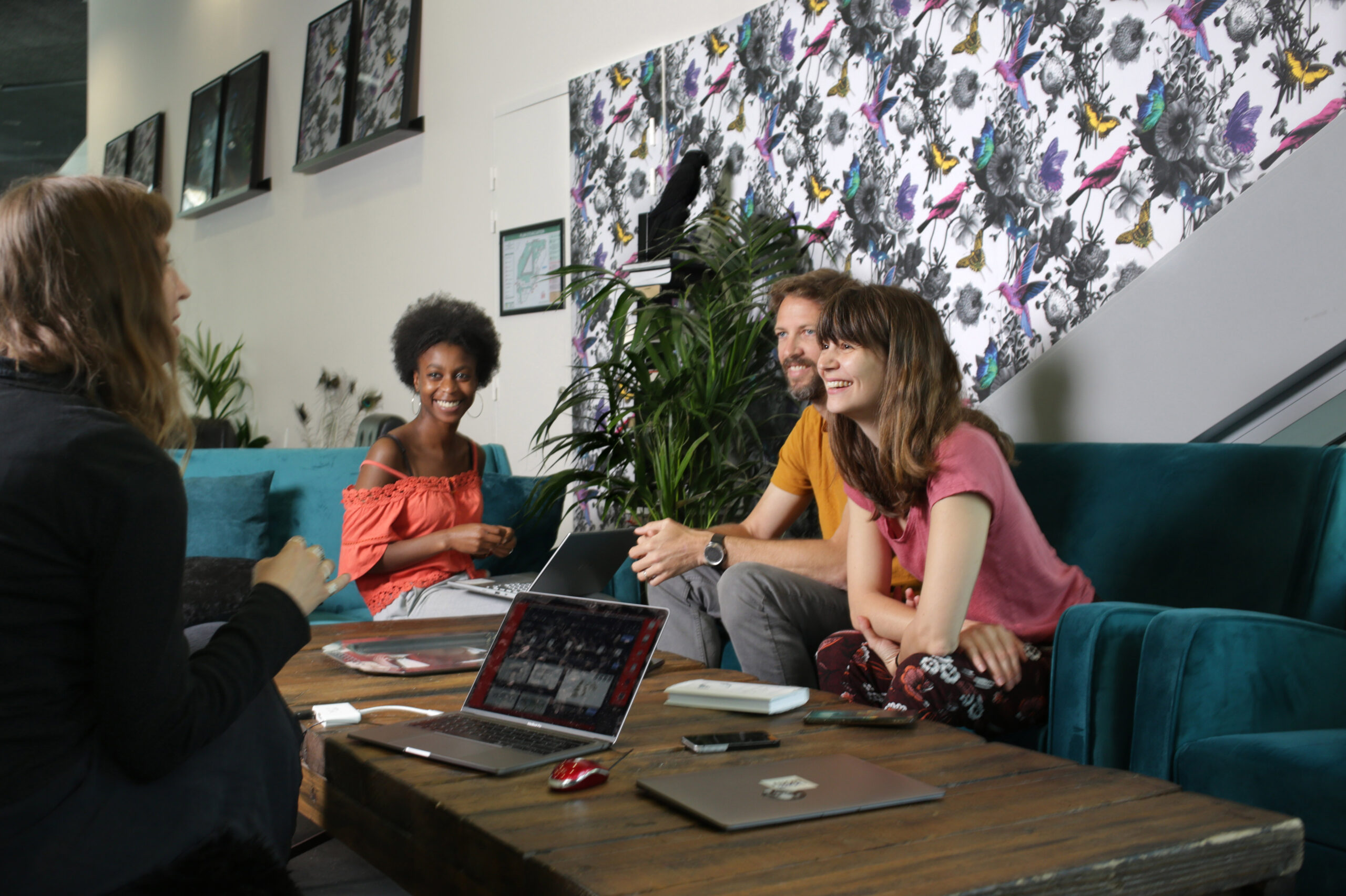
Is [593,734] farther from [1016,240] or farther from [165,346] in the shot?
[1016,240]

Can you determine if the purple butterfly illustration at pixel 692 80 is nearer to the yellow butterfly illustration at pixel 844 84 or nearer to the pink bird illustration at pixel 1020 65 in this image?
the yellow butterfly illustration at pixel 844 84

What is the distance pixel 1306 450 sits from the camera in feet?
6.49

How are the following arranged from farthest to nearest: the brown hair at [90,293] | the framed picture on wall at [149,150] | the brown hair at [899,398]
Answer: the framed picture on wall at [149,150]
the brown hair at [899,398]
the brown hair at [90,293]

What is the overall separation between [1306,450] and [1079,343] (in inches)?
29.7

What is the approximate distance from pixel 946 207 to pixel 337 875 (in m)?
2.28

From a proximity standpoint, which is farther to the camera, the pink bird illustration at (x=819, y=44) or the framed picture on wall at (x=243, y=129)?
the framed picture on wall at (x=243, y=129)

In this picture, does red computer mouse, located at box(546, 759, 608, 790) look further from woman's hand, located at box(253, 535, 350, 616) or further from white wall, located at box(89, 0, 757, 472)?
white wall, located at box(89, 0, 757, 472)

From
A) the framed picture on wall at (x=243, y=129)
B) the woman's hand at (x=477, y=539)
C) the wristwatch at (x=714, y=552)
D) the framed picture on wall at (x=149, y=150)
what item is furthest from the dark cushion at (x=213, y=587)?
the framed picture on wall at (x=149, y=150)

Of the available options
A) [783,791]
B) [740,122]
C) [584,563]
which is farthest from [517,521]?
[783,791]

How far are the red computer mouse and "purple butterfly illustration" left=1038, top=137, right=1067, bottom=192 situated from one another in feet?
7.26

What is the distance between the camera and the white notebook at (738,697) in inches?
56.7

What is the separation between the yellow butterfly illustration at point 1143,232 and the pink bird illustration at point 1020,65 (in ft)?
1.50

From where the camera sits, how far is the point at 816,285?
9.30 feet

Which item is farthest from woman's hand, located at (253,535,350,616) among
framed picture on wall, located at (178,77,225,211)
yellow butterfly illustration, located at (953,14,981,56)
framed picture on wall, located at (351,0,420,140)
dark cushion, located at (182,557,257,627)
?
framed picture on wall, located at (178,77,225,211)
